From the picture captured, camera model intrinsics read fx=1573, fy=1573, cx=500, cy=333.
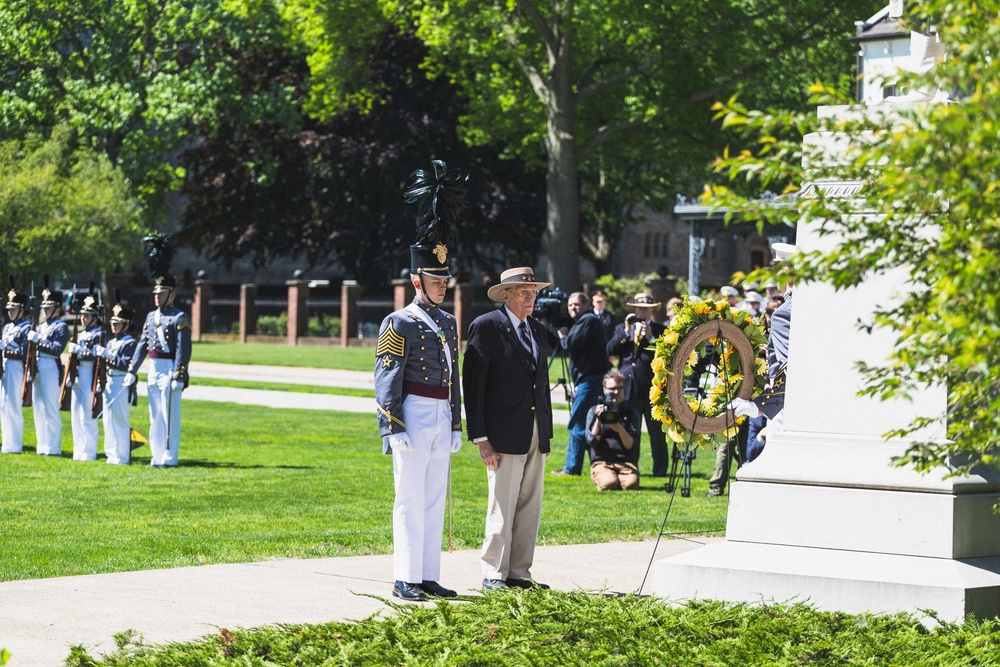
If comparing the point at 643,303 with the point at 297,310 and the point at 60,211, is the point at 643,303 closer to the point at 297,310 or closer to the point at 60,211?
the point at 60,211

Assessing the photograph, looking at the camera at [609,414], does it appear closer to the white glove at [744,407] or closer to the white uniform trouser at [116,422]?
the white glove at [744,407]

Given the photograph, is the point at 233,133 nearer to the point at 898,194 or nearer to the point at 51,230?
the point at 51,230

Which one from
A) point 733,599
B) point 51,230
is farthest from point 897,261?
point 51,230

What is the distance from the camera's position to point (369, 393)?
28000mm

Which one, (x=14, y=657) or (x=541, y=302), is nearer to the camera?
(x=14, y=657)

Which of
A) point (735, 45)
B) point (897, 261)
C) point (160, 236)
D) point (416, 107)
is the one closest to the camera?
point (897, 261)

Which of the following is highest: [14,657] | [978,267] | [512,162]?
[512,162]

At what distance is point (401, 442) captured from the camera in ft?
29.2

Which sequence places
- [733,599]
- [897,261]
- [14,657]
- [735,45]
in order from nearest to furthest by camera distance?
[897,261]
[14,657]
[733,599]
[735,45]

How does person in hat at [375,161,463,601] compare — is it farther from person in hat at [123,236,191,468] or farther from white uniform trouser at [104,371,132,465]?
white uniform trouser at [104,371,132,465]

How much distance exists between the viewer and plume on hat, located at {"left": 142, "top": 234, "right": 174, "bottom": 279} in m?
17.2

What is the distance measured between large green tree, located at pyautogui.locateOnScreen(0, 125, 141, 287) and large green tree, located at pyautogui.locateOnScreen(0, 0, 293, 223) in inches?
51.1

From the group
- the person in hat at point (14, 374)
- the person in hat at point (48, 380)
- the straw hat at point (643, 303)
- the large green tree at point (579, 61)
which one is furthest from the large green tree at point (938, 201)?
the large green tree at point (579, 61)

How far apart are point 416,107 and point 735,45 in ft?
41.4
